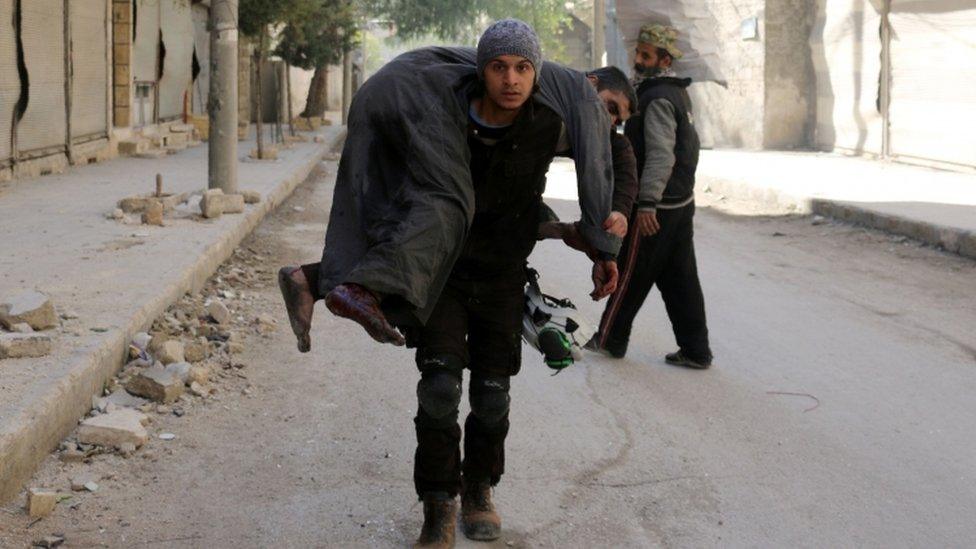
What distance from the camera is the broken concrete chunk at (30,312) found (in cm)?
610

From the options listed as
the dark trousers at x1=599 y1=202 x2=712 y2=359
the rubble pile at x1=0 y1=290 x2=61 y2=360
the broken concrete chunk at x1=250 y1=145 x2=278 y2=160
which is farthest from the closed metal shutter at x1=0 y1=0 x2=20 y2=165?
the dark trousers at x1=599 y1=202 x2=712 y2=359

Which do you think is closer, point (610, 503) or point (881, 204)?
point (610, 503)

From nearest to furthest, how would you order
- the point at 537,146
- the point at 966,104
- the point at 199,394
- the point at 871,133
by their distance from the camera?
the point at 537,146
the point at 199,394
the point at 966,104
the point at 871,133

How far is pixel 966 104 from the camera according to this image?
Answer: 721 inches

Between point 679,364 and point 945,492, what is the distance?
2308 millimetres

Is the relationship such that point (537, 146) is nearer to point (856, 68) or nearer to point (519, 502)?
point (519, 502)

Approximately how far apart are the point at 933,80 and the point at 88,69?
1180 centimetres

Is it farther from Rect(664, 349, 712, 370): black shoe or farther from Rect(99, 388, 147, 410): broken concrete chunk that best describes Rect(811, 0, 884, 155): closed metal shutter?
Rect(99, 388, 147, 410): broken concrete chunk

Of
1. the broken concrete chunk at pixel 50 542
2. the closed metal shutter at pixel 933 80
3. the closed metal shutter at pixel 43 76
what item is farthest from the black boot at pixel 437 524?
the closed metal shutter at pixel 933 80

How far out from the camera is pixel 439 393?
4070 millimetres

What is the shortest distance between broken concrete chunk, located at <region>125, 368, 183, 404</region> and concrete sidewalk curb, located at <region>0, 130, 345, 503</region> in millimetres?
133

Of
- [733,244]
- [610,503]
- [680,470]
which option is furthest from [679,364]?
[733,244]

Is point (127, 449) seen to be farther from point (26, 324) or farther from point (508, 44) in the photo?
point (508, 44)

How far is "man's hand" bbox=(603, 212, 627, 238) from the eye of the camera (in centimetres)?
409
